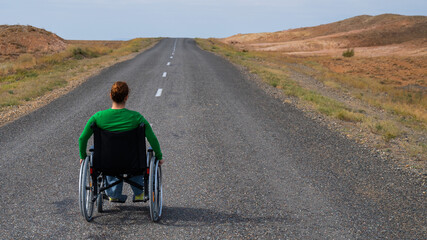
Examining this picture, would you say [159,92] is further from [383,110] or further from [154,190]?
[154,190]

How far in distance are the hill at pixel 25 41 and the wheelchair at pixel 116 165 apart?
1200 inches

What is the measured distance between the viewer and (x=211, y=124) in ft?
29.5

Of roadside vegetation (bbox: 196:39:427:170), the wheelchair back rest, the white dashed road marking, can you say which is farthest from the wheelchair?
the white dashed road marking

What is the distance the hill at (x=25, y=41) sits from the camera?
32.1 m

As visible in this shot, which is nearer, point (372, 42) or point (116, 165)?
point (116, 165)

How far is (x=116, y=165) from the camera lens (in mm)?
3795

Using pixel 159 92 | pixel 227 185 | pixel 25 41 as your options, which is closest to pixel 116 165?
pixel 227 185

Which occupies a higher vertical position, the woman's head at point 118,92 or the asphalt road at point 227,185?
the woman's head at point 118,92

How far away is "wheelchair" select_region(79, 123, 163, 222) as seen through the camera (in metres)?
3.74

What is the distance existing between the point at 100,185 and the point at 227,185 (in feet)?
6.43

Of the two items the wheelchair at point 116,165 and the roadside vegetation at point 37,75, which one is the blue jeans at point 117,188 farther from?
the roadside vegetation at point 37,75

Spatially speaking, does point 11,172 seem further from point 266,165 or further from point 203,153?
point 266,165

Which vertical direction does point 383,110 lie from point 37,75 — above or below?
below

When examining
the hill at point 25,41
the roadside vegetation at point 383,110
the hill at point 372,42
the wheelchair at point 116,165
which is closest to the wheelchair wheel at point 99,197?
the wheelchair at point 116,165
